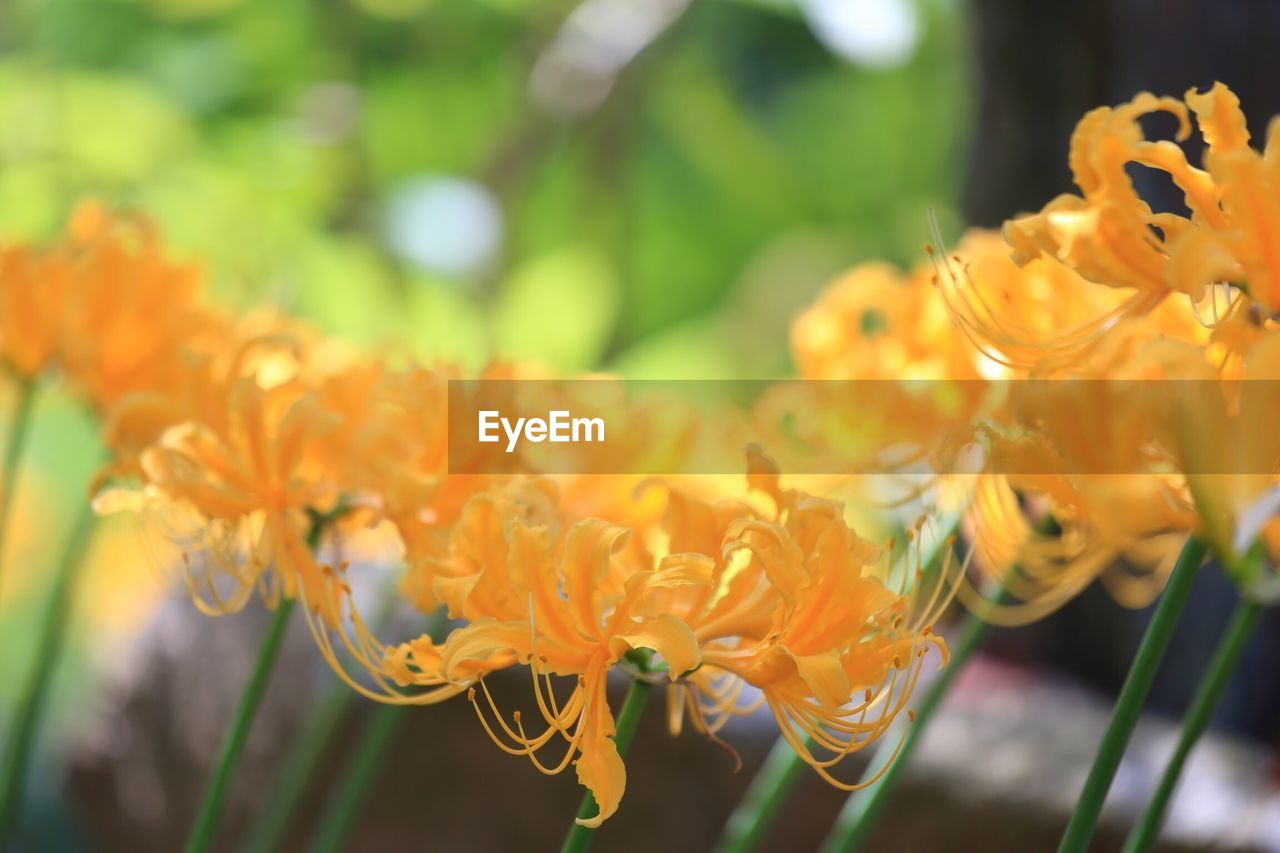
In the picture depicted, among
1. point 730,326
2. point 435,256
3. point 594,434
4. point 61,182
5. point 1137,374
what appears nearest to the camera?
point 1137,374

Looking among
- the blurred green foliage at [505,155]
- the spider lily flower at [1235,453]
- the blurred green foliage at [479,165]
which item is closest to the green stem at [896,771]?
the spider lily flower at [1235,453]

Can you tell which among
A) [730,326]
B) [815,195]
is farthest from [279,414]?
[815,195]

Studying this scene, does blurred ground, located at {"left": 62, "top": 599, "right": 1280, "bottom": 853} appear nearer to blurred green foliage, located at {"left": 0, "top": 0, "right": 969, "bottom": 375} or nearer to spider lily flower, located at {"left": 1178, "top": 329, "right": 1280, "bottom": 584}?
blurred green foliage, located at {"left": 0, "top": 0, "right": 969, "bottom": 375}

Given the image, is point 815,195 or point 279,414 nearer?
point 279,414

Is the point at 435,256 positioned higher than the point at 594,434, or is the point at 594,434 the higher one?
the point at 435,256

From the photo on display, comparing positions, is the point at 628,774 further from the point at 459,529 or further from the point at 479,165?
the point at 479,165

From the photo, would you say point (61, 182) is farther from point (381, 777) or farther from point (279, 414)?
point (279, 414)

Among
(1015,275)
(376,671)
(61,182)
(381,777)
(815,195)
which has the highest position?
(815,195)

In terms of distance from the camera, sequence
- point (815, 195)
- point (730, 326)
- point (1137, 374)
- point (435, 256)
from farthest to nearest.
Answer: point (815, 195), point (730, 326), point (435, 256), point (1137, 374)
